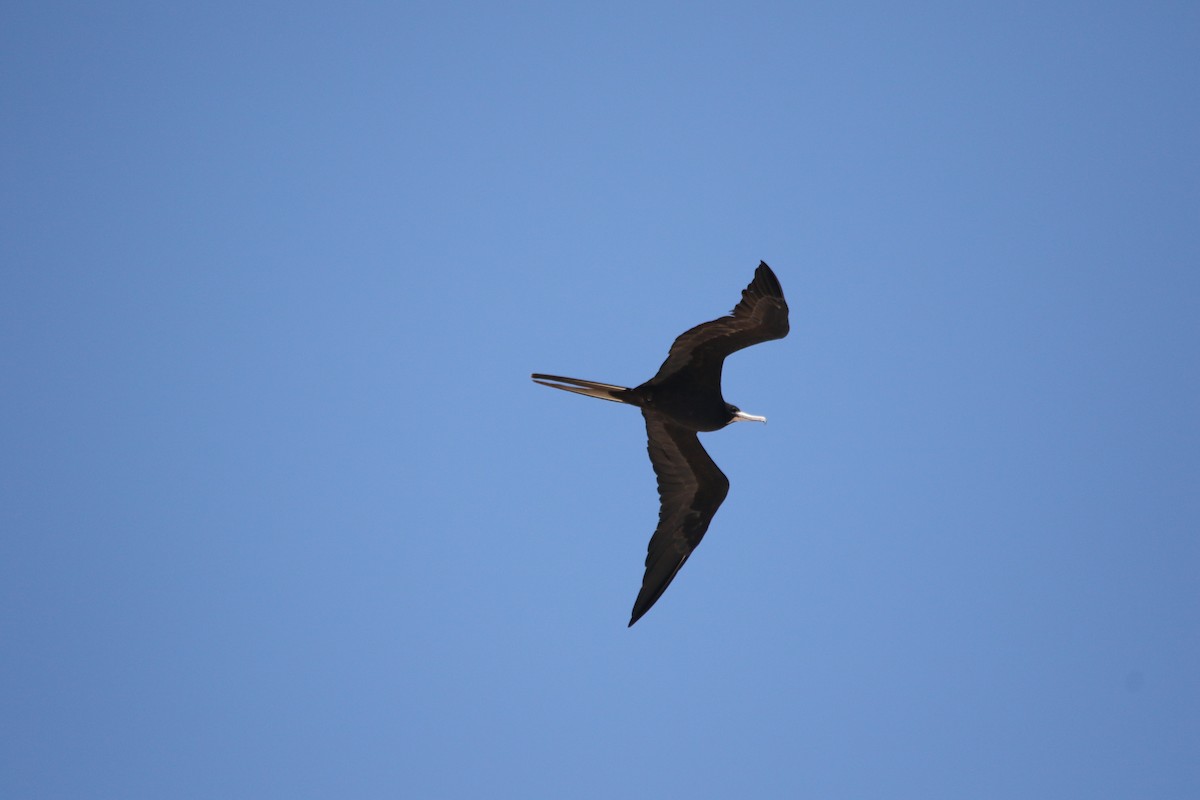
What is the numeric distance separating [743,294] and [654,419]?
1.94 m

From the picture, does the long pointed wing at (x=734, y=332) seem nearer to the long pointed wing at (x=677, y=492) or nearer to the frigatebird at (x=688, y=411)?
the frigatebird at (x=688, y=411)

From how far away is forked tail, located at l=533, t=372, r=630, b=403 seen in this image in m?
8.98

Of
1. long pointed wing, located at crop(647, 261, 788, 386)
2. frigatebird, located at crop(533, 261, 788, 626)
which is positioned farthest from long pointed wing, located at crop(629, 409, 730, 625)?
long pointed wing, located at crop(647, 261, 788, 386)

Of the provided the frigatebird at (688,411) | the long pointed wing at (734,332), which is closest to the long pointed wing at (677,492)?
the frigatebird at (688,411)

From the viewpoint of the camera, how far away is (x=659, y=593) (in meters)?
9.73

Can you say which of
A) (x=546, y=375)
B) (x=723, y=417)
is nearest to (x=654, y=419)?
(x=723, y=417)

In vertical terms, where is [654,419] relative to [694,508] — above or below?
above

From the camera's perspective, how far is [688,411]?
9.65m

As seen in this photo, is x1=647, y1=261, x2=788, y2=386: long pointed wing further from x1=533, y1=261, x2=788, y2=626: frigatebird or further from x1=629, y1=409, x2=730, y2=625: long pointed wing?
x1=629, y1=409, x2=730, y2=625: long pointed wing

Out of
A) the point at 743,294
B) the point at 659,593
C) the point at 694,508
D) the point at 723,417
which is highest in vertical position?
the point at 743,294

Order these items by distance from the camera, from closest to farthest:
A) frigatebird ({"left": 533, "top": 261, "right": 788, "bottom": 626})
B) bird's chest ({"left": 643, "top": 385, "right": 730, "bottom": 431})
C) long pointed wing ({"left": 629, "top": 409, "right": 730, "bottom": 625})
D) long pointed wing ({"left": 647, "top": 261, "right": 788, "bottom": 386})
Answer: long pointed wing ({"left": 647, "top": 261, "right": 788, "bottom": 386}), frigatebird ({"left": 533, "top": 261, "right": 788, "bottom": 626}), bird's chest ({"left": 643, "top": 385, "right": 730, "bottom": 431}), long pointed wing ({"left": 629, "top": 409, "right": 730, "bottom": 625})

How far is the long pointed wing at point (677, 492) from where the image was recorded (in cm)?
990

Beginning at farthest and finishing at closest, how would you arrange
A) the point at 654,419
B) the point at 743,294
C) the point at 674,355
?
the point at 654,419 → the point at 674,355 → the point at 743,294

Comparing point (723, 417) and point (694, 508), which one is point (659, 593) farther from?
point (723, 417)
